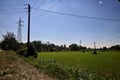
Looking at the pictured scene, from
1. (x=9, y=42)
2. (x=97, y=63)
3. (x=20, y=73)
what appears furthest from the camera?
(x=9, y=42)

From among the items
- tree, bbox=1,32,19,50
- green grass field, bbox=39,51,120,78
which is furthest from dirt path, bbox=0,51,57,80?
tree, bbox=1,32,19,50

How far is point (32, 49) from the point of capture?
32.6 metres

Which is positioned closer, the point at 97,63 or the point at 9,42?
the point at 97,63

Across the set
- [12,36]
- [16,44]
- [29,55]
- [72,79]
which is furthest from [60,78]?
[12,36]

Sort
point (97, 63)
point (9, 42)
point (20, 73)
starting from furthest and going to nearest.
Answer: point (9, 42) < point (97, 63) < point (20, 73)

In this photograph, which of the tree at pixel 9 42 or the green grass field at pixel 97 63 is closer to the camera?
the green grass field at pixel 97 63

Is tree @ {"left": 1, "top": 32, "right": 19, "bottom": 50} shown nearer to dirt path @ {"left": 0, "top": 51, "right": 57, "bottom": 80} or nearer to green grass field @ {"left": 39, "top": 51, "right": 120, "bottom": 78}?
green grass field @ {"left": 39, "top": 51, "right": 120, "bottom": 78}

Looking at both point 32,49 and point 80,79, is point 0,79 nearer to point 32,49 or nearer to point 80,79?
point 80,79

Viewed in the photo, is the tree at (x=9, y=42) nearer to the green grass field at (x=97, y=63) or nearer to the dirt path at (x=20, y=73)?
Result: the green grass field at (x=97, y=63)

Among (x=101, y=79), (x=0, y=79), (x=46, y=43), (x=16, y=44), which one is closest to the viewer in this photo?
(x=0, y=79)

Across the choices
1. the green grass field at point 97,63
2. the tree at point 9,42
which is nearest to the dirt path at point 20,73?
the green grass field at point 97,63

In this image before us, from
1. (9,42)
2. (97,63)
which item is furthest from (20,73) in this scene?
(9,42)

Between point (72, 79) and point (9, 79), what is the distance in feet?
13.1

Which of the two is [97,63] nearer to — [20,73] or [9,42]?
[20,73]
